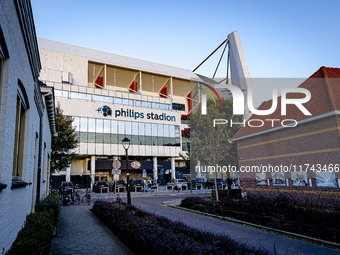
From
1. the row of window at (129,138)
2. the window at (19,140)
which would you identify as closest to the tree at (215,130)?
the row of window at (129,138)

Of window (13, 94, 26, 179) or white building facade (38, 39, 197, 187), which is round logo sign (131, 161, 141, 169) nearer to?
white building facade (38, 39, 197, 187)

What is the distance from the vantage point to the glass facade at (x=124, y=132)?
145 ft

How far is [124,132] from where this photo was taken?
48031 mm

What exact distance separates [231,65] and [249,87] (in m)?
4.69

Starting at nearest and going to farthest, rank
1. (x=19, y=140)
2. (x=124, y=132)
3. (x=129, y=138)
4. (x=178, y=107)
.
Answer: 1. (x=19, y=140)
2. (x=129, y=138)
3. (x=124, y=132)
4. (x=178, y=107)

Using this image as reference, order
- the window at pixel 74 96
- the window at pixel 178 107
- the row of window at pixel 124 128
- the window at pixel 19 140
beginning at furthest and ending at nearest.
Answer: the window at pixel 178 107 < the window at pixel 74 96 < the row of window at pixel 124 128 < the window at pixel 19 140

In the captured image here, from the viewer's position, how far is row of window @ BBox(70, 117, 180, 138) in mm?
44062

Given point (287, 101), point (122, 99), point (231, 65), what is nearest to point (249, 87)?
point (231, 65)

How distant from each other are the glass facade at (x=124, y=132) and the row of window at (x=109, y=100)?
3836 mm

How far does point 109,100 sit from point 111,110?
252cm

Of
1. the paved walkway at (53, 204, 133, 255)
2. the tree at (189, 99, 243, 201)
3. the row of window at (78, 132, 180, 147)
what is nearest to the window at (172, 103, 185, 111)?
the row of window at (78, 132, 180, 147)

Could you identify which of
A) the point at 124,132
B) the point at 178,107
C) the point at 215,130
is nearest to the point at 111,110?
the point at 124,132

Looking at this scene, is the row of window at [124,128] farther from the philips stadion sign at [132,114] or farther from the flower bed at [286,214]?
the flower bed at [286,214]

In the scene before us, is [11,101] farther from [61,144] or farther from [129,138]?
[129,138]
